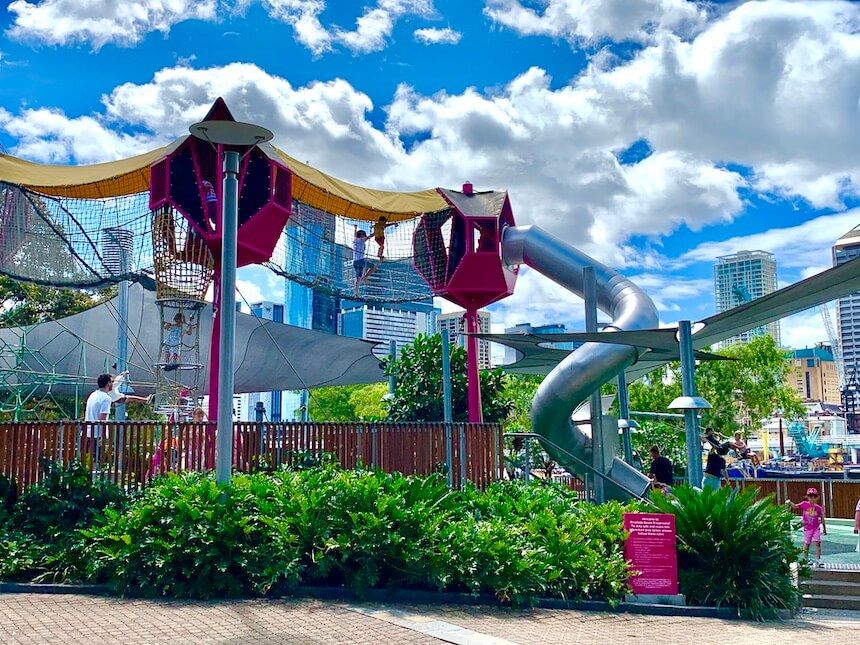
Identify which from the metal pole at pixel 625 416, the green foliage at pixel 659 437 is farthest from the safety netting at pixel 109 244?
the green foliage at pixel 659 437

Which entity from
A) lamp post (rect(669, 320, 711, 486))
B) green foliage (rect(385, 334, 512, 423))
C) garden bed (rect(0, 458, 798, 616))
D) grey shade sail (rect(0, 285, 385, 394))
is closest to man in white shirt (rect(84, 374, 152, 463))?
garden bed (rect(0, 458, 798, 616))

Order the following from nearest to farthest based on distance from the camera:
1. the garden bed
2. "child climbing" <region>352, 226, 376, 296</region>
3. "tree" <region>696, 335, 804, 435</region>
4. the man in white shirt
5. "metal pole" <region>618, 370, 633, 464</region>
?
the garden bed → the man in white shirt → "metal pole" <region>618, 370, 633, 464</region> → "child climbing" <region>352, 226, 376, 296</region> → "tree" <region>696, 335, 804, 435</region>

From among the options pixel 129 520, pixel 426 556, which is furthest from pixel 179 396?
pixel 426 556

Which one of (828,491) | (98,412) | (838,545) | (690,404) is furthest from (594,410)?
(828,491)

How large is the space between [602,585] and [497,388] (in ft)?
40.6

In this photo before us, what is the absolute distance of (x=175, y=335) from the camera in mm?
19359

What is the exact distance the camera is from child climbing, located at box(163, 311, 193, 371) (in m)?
19.3

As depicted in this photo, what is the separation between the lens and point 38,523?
10.6m

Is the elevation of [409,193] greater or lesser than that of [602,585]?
greater

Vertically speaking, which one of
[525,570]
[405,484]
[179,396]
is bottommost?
[525,570]

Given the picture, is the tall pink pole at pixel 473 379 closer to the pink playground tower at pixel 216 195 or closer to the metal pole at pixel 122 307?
the pink playground tower at pixel 216 195

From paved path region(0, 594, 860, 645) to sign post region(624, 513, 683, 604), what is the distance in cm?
49

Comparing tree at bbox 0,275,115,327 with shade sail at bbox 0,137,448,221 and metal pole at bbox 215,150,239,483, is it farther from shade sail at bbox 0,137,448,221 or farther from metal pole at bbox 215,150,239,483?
metal pole at bbox 215,150,239,483

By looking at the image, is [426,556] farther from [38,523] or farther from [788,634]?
[38,523]
